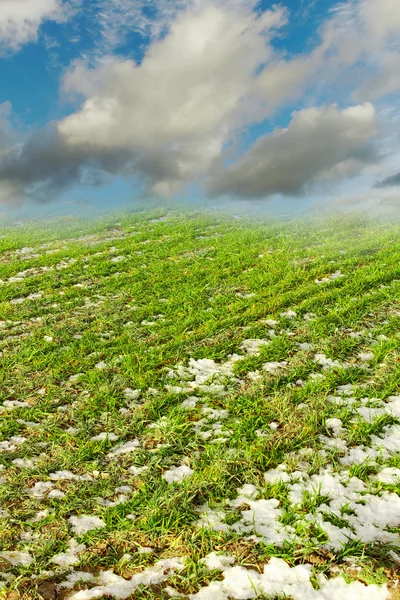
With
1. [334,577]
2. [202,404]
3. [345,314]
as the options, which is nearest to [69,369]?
[202,404]

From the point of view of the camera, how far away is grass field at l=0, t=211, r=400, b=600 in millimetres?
3891

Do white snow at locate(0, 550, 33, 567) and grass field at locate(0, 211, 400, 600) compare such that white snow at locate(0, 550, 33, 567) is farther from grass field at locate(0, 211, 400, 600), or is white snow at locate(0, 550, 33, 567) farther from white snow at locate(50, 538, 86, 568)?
white snow at locate(50, 538, 86, 568)

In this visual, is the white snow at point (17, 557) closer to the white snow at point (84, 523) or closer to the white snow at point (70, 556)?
the white snow at point (70, 556)

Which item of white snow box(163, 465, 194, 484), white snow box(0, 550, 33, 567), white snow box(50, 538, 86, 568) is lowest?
white snow box(50, 538, 86, 568)

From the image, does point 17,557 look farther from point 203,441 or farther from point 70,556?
point 203,441

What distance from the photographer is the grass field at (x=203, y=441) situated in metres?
3.89

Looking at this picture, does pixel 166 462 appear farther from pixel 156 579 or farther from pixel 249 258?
pixel 249 258

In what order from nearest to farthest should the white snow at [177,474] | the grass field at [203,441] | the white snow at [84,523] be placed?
the grass field at [203,441], the white snow at [84,523], the white snow at [177,474]

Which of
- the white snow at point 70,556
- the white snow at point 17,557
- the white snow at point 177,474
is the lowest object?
the white snow at point 70,556

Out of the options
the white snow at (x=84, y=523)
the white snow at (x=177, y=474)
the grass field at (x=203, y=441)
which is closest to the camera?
the grass field at (x=203, y=441)

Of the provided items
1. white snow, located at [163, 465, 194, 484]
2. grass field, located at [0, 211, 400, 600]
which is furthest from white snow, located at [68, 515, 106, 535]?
white snow, located at [163, 465, 194, 484]

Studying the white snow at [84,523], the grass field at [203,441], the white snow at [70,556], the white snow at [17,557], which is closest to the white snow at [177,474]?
the grass field at [203,441]

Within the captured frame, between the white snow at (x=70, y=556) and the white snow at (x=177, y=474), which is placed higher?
the white snow at (x=177, y=474)

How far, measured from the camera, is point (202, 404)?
259 inches
